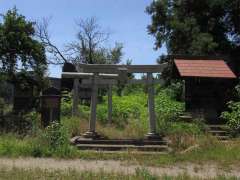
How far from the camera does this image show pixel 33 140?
15.2m

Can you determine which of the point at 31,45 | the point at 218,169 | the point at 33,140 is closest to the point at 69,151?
the point at 33,140

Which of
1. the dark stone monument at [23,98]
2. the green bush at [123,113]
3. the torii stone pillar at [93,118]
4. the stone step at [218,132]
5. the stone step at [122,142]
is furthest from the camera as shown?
the dark stone monument at [23,98]

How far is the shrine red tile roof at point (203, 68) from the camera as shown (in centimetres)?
2152

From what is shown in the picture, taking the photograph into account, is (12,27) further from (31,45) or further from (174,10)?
(174,10)

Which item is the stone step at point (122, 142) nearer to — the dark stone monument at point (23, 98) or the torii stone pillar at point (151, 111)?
the torii stone pillar at point (151, 111)

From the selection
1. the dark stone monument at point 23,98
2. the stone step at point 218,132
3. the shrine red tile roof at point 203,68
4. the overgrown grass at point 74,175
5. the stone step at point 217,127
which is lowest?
the overgrown grass at point 74,175

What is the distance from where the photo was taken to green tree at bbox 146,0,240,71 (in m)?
33.7

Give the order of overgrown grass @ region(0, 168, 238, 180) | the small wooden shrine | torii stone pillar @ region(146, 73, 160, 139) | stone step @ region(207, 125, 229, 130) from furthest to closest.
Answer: the small wooden shrine < stone step @ region(207, 125, 229, 130) < torii stone pillar @ region(146, 73, 160, 139) < overgrown grass @ region(0, 168, 238, 180)

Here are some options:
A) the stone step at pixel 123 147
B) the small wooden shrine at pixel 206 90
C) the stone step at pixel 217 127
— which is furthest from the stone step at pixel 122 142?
the small wooden shrine at pixel 206 90

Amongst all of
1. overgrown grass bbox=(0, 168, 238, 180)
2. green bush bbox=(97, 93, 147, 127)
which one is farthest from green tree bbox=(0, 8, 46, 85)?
overgrown grass bbox=(0, 168, 238, 180)

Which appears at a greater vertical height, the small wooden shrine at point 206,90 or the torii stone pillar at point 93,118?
the small wooden shrine at point 206,90

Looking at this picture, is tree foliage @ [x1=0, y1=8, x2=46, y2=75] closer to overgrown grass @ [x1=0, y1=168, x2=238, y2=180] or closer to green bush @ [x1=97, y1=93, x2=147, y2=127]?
green bush @ [x1=97, y1=93, x2=147, y2=127]

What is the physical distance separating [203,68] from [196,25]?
41.6 feet

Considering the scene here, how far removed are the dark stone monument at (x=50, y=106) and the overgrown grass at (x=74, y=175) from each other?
7647 millimetres
